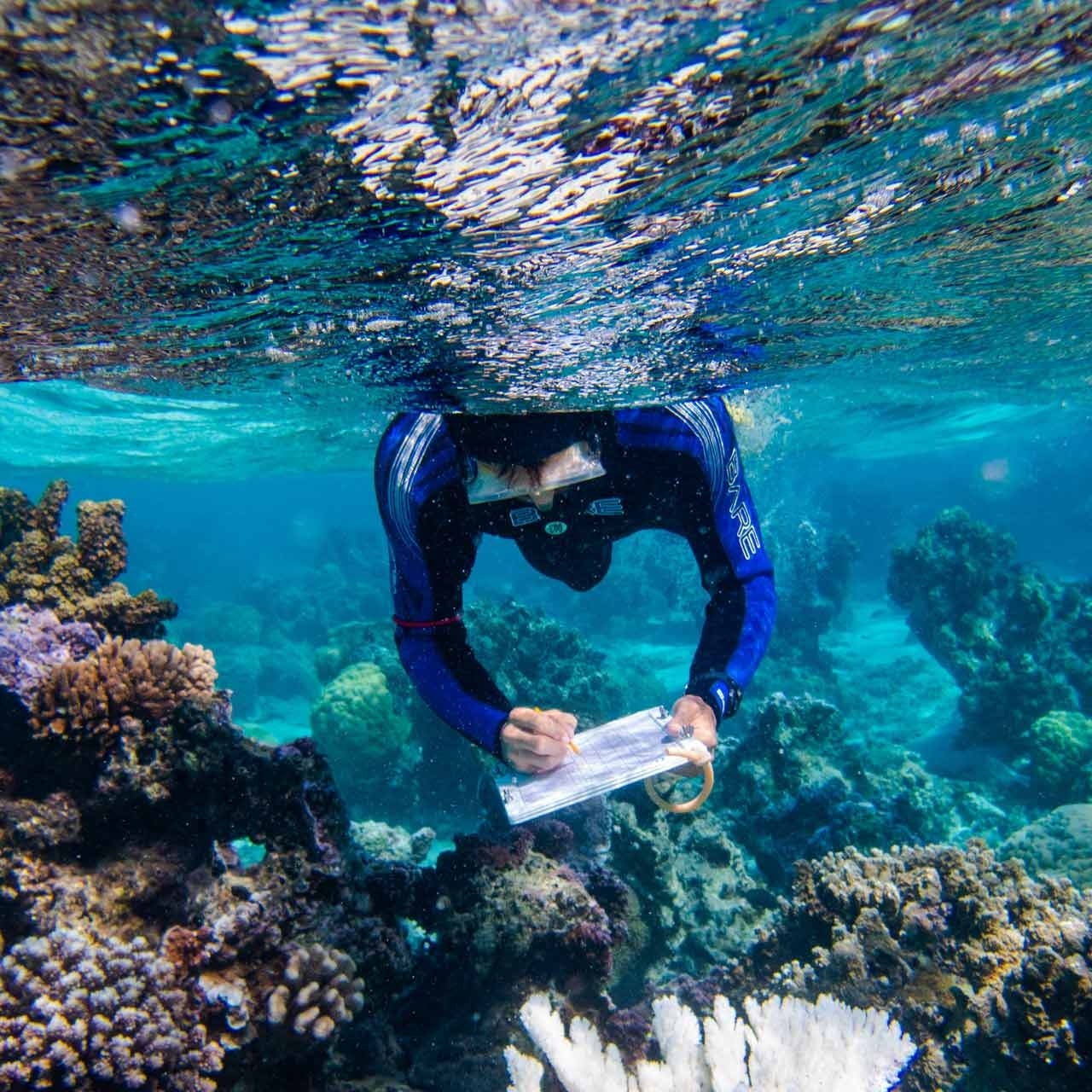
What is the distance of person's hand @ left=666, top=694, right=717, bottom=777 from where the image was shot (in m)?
3.76

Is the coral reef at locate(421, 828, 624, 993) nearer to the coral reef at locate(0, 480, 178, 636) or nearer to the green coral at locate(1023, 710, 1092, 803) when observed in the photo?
the coral reef at locate(0, 480, 178, 636)

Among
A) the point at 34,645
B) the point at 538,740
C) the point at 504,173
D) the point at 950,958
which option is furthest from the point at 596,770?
the point at 34,645

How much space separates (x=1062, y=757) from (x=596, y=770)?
39.2 feet

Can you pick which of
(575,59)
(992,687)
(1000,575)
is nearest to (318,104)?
(575,59)

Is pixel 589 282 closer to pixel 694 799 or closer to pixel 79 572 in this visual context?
pixel 694 799

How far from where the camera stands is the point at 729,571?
15.8 ft

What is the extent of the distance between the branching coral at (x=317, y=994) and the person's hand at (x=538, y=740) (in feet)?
4.70

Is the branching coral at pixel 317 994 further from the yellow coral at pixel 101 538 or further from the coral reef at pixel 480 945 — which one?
the yellow coral at pixel 101 538

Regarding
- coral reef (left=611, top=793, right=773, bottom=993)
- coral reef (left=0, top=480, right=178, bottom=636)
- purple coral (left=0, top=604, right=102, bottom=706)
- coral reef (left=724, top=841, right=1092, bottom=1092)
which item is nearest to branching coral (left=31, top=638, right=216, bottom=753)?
purple coral (left=0, top=604, right=102, bottom=706)

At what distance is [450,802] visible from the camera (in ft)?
38.2

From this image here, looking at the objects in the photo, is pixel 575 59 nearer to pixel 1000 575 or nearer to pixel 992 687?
pixel 992 687

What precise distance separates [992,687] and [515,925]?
13.1 meters

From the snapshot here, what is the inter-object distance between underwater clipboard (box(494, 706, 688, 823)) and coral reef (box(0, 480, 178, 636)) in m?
Result: 4.43

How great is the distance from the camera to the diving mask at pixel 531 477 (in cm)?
425
